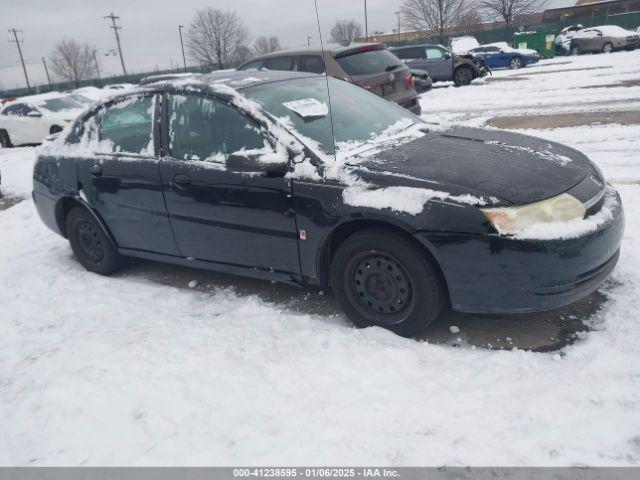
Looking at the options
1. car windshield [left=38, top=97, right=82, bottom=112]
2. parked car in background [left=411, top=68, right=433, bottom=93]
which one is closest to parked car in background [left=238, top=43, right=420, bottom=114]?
parked car in background [left=411, top=68, right=433, bottom=93]

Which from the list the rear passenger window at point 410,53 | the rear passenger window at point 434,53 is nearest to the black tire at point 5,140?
the rear passenger window at point 410,53

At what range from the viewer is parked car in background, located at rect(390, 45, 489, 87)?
18.5 metres

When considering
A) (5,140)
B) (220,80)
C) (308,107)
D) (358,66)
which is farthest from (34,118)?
(308,107)

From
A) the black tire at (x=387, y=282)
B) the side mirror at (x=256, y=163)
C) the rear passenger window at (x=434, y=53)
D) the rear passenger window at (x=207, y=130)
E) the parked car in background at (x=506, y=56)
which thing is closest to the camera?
the black tire at (x=387, y=282)

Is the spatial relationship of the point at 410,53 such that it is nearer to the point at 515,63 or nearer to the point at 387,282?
the point at 515,63

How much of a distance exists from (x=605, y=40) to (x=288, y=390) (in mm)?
29309

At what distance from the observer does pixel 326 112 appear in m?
3.68

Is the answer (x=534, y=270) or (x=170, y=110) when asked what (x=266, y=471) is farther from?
(x=170, y=110)

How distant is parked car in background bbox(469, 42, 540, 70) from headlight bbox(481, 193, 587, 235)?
2293 cm

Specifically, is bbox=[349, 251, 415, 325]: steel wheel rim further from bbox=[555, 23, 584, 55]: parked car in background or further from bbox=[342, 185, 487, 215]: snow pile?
bbox=[555, 23, 584, 55]: parked car in background

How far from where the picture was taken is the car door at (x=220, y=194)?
3.40 metres

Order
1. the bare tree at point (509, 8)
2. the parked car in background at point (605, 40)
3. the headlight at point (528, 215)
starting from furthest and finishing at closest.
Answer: the bare tree at point (509, 8), the parked car in background at point (605, 40), the headlight at point (528, 215)

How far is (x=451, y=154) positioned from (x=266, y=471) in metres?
2.10

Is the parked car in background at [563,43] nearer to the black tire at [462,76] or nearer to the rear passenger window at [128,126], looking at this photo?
the black tire at [462,76]
